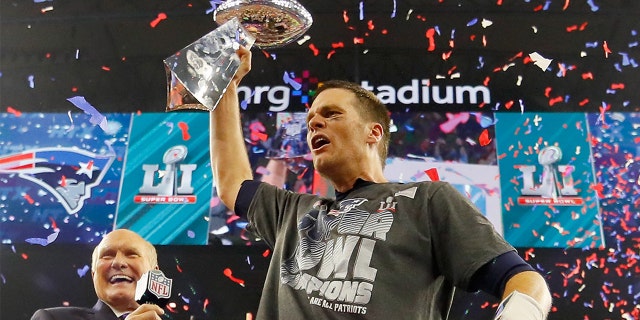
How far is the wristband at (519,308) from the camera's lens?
0.76 meters

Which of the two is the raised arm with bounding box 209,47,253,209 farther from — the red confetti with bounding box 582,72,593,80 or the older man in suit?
the red confetti with bounding box 582,72,593,80

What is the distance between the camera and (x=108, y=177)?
3.27m

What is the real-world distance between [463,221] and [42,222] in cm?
274

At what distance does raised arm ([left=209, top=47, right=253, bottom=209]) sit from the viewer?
1263 millimetres

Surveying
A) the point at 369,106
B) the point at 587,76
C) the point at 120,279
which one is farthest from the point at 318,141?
the point at 587,76

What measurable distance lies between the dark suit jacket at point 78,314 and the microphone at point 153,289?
3.51ft

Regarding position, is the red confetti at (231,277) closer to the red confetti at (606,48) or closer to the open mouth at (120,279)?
the open mouth at (120,279)

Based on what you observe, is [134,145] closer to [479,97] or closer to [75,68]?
[75,68]

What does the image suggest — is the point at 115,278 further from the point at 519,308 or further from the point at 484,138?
the point at 484,138

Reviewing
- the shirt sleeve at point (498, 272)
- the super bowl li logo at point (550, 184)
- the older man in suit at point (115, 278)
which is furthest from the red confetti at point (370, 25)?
the shirt sleeve at point (498, 272)

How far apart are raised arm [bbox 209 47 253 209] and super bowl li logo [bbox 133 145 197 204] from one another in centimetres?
193

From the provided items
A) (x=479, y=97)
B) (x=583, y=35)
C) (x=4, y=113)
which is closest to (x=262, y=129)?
(x=479, y=97)

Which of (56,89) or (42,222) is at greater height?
(56,89)

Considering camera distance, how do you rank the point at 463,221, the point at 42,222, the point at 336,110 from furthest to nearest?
the point at 42,222 → the point at 336,110 → the point at 463,221
